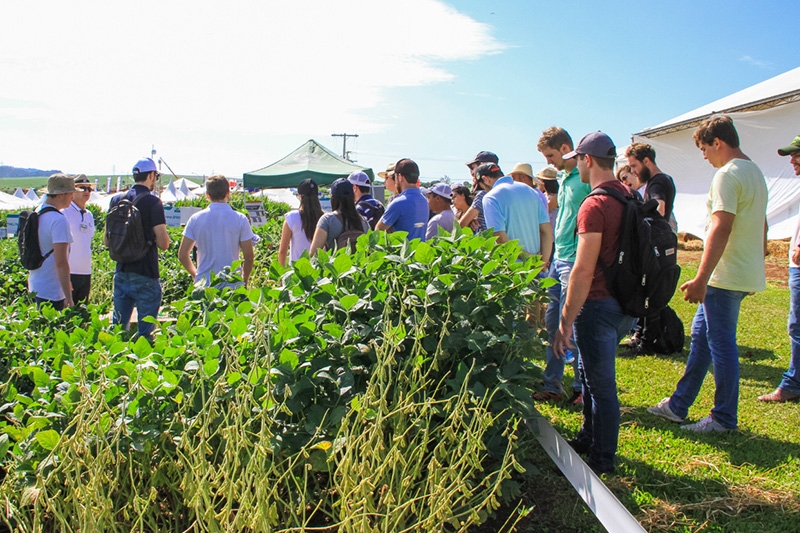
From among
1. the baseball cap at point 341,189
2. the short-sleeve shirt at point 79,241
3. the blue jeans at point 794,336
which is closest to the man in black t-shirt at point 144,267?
the short-sleeve shirt at point 79,241

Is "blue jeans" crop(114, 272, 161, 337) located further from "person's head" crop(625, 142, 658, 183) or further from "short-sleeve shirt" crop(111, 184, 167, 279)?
"person's head" crop(625, 142, 658, 183)

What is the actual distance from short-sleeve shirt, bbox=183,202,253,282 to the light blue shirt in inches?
84.0

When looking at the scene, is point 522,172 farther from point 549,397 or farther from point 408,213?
point 549,397

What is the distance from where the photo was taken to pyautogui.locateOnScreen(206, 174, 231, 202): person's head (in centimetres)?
536

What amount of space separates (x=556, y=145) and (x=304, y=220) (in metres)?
2.21

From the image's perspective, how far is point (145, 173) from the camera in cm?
543

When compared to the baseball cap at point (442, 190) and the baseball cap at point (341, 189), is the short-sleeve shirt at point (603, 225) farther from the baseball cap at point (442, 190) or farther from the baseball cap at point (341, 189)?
the baseball cap at point (442, 190)

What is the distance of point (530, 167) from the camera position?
589 cm

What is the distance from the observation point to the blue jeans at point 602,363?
11.0 feet

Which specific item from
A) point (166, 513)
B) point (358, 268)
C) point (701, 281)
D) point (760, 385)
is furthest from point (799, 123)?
point (166, 513)

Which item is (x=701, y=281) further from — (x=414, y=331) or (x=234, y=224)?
(x=234, y=224)

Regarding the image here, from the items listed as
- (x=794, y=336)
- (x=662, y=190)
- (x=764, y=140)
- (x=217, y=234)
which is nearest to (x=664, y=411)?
(x=794, y=336)

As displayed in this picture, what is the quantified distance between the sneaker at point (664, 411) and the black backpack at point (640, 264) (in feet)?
4.83

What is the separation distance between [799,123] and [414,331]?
1470 cm
